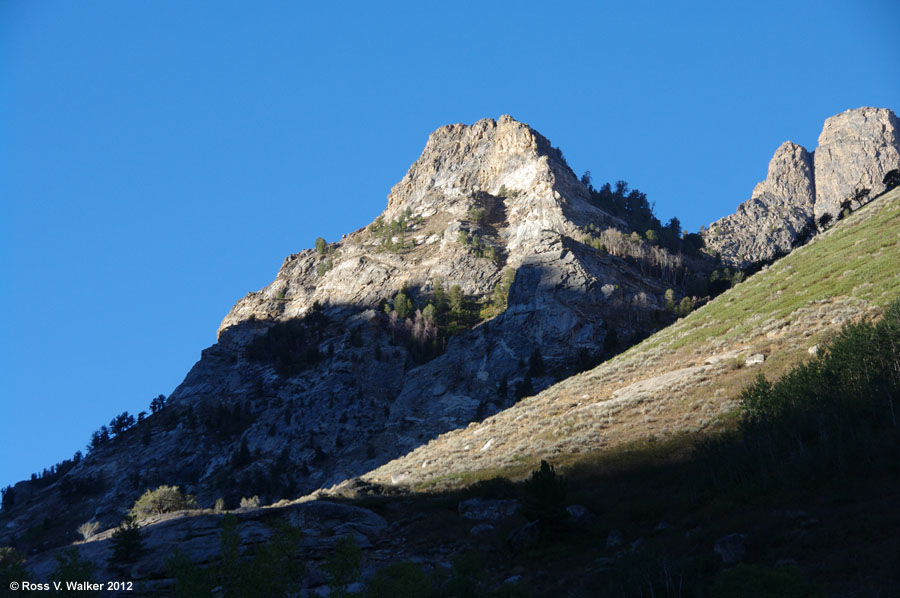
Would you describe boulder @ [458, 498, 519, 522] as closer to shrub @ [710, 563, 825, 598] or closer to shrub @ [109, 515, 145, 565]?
shrub @ [710, 563, 825, 598]

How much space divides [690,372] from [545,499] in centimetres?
3004

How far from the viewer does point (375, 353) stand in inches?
4875

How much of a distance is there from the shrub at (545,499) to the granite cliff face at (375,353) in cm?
6167

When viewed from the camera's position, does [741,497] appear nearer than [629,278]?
Yes

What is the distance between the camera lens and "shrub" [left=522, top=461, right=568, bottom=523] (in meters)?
33.1

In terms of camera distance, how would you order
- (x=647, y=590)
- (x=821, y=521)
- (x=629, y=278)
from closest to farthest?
(x=647, y=590) → (x=821, y=521) → (x=629, y=278)

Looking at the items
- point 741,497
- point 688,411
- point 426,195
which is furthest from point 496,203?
point 741,497

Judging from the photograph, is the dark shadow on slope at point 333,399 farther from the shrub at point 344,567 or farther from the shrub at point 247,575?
the shrub at point 344,567

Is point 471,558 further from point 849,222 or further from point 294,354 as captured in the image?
point 294,354

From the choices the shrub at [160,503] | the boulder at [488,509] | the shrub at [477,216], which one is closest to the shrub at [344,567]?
the boulder at [488,509]

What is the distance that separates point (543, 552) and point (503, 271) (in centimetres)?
10730

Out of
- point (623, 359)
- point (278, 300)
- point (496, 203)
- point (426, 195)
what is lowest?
point (623, 359)

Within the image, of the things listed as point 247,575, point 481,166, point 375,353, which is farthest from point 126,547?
point 481,166

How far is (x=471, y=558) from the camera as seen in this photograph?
29.5 meters
